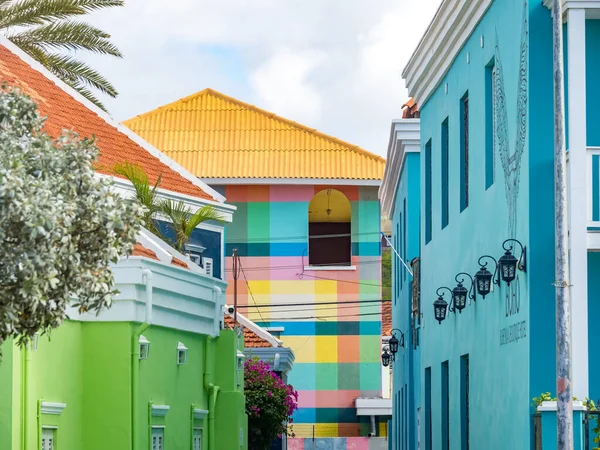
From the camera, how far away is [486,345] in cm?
1955

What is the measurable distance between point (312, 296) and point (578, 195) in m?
29.5

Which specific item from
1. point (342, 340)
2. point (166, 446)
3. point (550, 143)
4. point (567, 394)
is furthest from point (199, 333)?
point (342, 340)

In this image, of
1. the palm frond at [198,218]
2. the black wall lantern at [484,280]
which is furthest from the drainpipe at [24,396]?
the palm frond at [198,218]

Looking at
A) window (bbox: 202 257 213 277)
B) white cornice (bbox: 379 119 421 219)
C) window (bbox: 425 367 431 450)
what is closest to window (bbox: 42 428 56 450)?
window (bbox: 202 257 213 277)

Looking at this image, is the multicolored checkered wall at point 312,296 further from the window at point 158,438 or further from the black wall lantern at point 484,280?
the black wall lantern at point 484,280

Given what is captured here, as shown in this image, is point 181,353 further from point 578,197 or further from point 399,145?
point 399,145

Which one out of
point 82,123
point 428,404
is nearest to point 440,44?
point 82,123

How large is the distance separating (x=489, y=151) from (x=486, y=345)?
104 inches

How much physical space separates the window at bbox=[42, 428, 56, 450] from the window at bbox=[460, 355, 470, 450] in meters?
7.40

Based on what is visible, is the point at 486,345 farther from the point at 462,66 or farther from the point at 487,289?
the point at 462,66

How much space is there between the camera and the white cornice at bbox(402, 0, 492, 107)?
20422mm

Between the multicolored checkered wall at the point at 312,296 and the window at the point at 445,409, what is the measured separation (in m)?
20.1

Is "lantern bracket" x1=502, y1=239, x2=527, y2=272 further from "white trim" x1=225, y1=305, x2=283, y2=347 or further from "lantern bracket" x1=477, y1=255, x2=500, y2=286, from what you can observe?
"white trim" x1=225, y1=305, x2=283, y2=347

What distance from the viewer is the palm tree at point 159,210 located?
2186 cm
